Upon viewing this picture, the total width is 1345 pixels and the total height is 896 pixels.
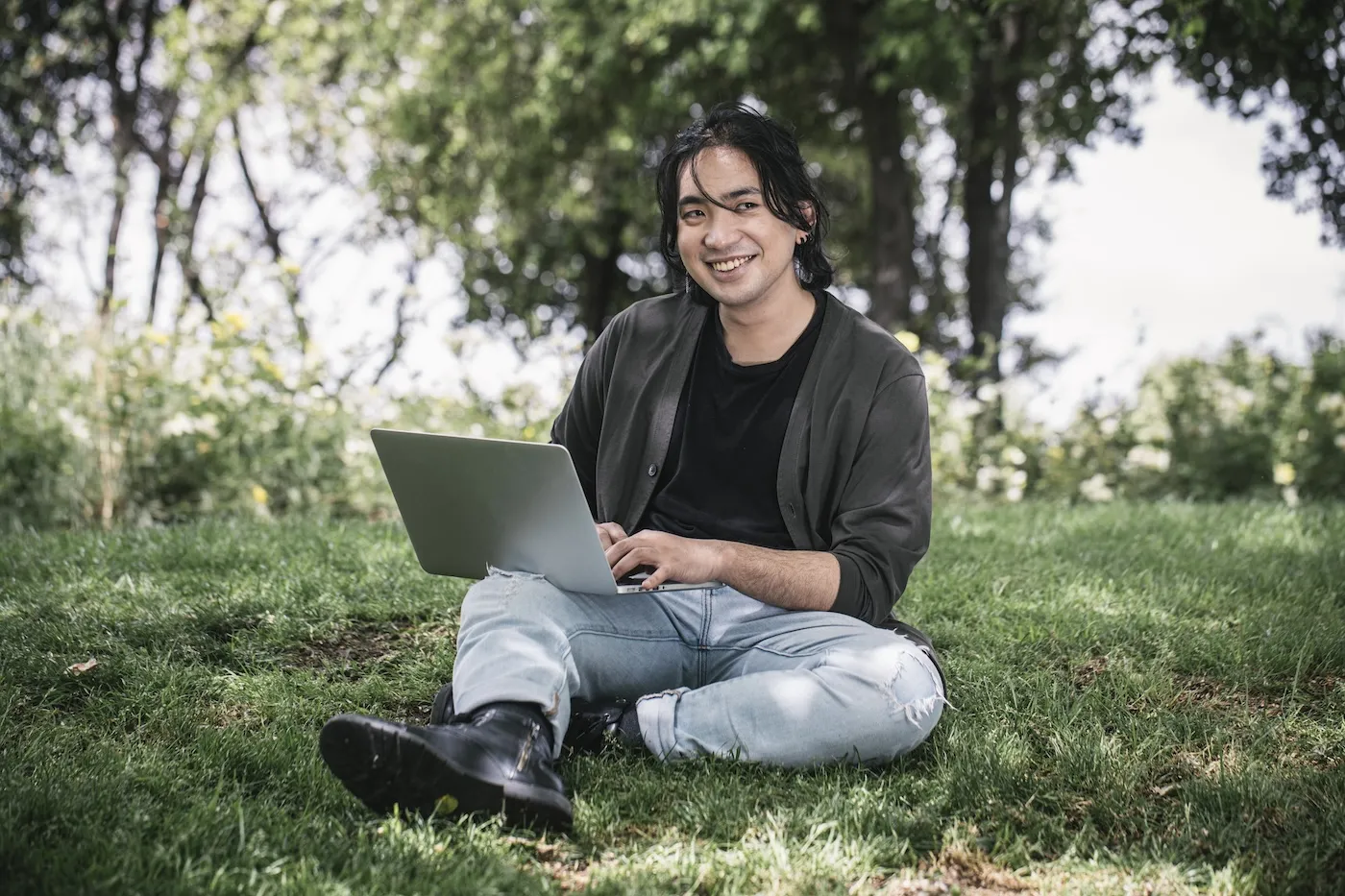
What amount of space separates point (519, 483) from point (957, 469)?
19.7ft

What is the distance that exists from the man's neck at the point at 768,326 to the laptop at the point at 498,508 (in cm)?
65

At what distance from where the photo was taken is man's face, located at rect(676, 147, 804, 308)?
3166mm

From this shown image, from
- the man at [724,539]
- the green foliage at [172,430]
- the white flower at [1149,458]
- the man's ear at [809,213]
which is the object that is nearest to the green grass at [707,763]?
the man at [724,539]

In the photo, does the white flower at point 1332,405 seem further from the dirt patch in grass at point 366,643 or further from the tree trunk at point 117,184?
the tree trunk at point 117,184

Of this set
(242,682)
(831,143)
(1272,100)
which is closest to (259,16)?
(831,143)

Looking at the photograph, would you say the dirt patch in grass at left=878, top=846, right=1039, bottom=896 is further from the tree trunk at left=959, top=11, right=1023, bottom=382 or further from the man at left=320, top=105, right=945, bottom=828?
the tree trunk at left=959, top=11, right=1023, bottom=382

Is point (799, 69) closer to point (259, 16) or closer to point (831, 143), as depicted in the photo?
point (831, 143)

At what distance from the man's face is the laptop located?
72 cm

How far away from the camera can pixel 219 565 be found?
15.5ft

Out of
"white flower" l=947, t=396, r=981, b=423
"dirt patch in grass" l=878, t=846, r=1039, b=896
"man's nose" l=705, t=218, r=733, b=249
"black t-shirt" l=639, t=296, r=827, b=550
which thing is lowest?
"dirt patch in grass" l=878, t=846, r=1039, b=896

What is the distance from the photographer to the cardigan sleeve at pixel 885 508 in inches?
116

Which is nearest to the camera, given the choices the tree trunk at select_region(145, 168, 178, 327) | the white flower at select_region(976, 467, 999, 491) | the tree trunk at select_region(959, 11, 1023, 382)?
the white flower at select_region(976, 467, 999, 491)

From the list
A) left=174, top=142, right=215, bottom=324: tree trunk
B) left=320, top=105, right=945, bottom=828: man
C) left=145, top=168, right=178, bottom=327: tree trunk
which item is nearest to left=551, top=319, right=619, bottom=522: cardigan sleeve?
left=320, top=105, right=945, bottom=828: man

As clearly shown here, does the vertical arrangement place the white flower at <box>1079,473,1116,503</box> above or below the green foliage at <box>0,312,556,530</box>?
below
